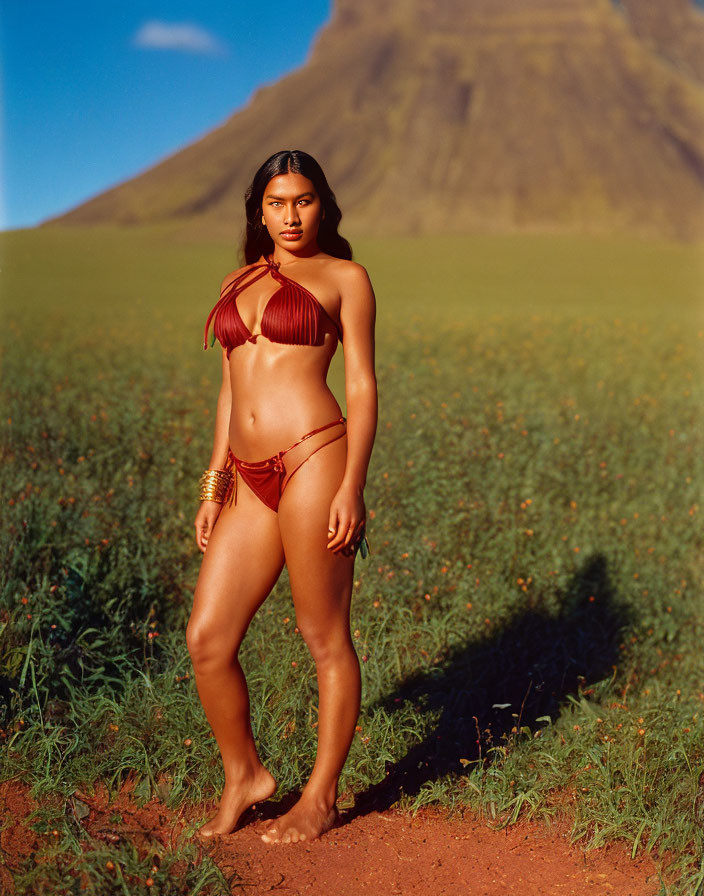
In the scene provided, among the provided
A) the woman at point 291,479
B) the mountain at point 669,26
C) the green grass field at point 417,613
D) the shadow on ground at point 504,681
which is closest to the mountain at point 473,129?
the mountain at point 669,26

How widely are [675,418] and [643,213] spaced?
73412 mm

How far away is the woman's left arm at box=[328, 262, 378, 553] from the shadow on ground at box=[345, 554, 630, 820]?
122 cm

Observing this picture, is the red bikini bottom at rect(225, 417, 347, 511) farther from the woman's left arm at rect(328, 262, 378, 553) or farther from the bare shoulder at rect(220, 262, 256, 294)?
the bare shoulder at rect(220, 262, 256, 294)

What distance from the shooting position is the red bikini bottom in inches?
115

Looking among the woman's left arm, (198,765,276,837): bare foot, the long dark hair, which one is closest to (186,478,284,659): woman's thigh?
the woman's left arm

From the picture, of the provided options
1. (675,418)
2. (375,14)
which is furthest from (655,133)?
(675,418)

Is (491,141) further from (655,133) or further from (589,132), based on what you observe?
(655,133)

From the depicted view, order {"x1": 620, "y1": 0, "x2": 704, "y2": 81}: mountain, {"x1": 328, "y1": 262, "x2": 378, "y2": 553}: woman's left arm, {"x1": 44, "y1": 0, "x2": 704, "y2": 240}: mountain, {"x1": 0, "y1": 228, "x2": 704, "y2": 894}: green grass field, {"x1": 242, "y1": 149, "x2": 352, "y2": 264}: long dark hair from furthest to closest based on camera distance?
{"x1": 620, "y1": 0, "x2": 704, "y2": 81}: mountain < {"x1": 44, "y1": 0, "x2": 704, "y2": 240}: mountain < {"x1": 0, "y1": 228, "x2": 704, "y2": 894}: green grass field < {"x1": 242, "y1": 149, "x2": 352, "y2": 264}: long dark hair < {"x1": 328, "y1": 262, "x2": 378, "y2": 553}: woman's left arm

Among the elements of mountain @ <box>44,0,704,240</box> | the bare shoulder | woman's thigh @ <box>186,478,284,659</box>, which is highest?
mountain @ <box>44,0,704,240</box>

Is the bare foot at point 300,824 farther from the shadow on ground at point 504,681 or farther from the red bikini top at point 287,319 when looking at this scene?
the red bikini top at point 287,319

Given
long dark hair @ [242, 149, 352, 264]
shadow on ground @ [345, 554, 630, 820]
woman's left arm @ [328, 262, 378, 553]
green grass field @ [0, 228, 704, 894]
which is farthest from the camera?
shadow on ground @ [345, 554, 630, 820]

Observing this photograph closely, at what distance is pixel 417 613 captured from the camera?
15.5 ft

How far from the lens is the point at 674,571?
18.8 feet

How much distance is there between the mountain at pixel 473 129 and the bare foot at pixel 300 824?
5687cm
